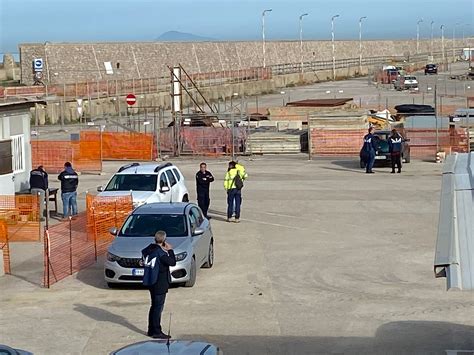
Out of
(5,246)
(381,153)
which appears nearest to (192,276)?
(5,246)

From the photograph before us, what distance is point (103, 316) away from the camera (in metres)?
15.0

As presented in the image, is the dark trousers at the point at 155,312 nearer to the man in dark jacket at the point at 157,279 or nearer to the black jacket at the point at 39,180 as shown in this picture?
the man in dark jacket at the point at 157,279

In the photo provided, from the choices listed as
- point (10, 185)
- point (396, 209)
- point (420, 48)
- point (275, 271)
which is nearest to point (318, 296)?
point (275, 271)

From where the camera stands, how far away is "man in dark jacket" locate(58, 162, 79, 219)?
80.9 feet

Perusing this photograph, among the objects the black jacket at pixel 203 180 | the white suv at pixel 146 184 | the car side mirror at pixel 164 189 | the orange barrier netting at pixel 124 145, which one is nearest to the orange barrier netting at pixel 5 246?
the white suv at pixel 146 184

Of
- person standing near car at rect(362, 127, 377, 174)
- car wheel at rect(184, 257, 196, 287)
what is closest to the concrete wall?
person standing near car at rect(362, 127, 377, 174)

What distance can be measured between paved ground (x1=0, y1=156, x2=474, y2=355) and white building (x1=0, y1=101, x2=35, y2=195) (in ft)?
15.9

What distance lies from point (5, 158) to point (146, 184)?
13.3ft

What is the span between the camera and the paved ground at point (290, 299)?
13547 millimetres

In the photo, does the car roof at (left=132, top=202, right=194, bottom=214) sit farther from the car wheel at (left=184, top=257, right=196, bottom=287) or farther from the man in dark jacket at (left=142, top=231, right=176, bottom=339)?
the man in dark jacket at (left=142, top=231, right=176, bottom=339)

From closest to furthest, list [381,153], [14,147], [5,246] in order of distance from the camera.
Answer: [5,246], [14,147], [381,153]

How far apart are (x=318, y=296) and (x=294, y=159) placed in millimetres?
23942

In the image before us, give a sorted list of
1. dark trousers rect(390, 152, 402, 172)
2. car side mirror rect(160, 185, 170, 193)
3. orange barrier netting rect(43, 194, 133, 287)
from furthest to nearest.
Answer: dark trousers rect(390, 152, 402, 172), car side mirror rect(160, 185, 170, 193), orange barrier netting rect(43, 194, 133, 287)

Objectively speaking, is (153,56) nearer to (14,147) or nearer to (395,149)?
(395,149)
